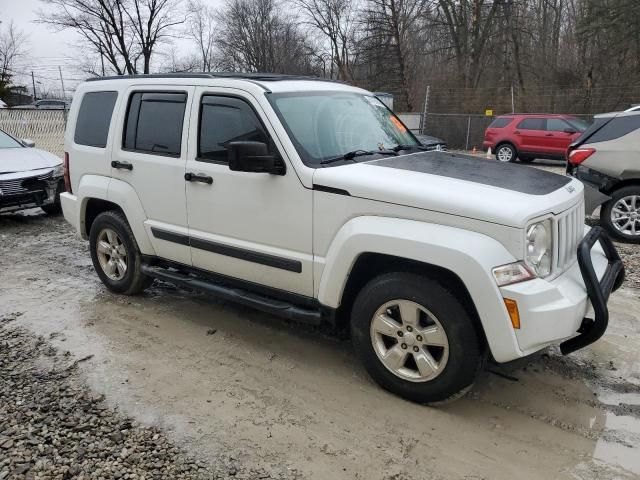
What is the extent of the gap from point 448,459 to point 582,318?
44.1 inches

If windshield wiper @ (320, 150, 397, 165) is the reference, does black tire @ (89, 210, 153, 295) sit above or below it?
below

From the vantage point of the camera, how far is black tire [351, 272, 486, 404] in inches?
121

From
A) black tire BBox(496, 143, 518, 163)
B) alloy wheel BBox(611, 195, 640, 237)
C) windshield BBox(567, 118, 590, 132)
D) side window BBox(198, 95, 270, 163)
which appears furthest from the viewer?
black tire BBox(496, 143, 518, 163)

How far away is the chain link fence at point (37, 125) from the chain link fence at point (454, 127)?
1377cm

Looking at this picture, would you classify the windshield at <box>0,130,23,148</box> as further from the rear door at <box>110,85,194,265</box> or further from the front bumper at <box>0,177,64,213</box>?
the rear door at <box>110,85,194,265</box>

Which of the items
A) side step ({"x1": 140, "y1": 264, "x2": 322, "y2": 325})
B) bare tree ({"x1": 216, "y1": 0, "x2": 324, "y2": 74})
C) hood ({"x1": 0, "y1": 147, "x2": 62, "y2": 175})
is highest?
bare tree ({"x1": 216, "y1": 0, "x2": 324, "y2": 74})

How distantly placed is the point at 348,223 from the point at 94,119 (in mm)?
3062

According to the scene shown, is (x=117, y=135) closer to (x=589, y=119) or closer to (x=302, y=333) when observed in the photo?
(x=302, y=333)

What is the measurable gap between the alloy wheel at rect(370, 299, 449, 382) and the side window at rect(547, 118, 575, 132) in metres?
15.9

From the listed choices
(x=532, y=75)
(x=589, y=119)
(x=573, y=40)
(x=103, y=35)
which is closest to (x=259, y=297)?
(x=589, y=119)

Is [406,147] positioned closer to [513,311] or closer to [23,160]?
[513,311]

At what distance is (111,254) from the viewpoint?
526 centimetres

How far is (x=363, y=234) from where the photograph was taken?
3.26m

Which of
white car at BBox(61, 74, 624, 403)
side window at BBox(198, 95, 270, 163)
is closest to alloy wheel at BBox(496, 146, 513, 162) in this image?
white car at BBox(61, 74, 624, 403)
